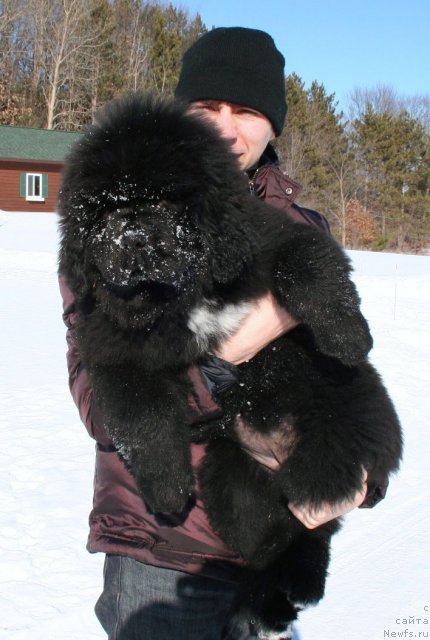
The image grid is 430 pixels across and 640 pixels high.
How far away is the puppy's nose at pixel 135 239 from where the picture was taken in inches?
65.2

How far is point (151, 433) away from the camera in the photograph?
5.71ft

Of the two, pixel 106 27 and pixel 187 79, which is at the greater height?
pixel 106 27

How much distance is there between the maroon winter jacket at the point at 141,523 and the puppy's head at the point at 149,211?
208 millimetres

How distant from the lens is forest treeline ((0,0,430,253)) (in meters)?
27.7

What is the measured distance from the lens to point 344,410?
73.2 inches

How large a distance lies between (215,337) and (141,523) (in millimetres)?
563

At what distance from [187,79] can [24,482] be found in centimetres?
274

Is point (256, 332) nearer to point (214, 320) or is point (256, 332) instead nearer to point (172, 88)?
point (214, 320)

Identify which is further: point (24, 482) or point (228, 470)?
point (24, 482)

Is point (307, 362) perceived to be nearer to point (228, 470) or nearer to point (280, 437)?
point (280, 437)

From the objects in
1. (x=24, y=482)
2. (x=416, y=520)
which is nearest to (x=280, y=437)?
(x=416, y=520)

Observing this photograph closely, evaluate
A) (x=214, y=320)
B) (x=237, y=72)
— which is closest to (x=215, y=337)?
(x=214, y=320)

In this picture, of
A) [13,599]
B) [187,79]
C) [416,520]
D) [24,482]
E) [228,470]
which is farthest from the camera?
[24,482]

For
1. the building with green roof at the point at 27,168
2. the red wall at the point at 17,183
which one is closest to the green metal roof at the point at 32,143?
the building with green roof at the point at 27,168
